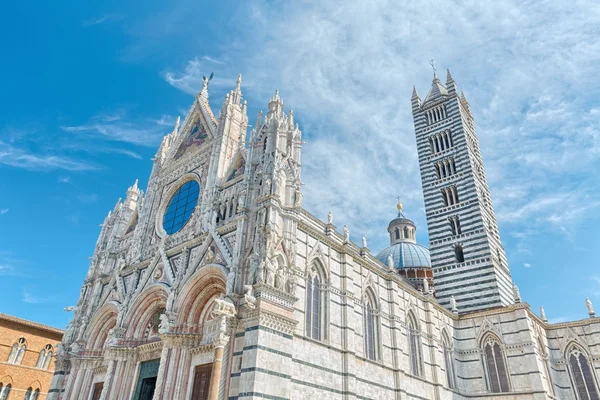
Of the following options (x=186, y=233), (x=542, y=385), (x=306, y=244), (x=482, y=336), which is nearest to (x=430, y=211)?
(x=482, y=336)

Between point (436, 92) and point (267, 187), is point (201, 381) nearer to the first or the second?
point (267, 187)

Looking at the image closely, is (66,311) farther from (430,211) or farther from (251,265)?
(430,211)

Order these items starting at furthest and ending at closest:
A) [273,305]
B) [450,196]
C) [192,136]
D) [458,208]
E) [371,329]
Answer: [450,196], [458,208], [192,136], [371,329], [273,305]

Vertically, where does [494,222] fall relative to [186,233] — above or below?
above

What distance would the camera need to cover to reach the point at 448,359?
79.4 ft

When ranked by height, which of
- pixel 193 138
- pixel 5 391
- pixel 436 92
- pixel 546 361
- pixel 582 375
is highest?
pixel 436 92

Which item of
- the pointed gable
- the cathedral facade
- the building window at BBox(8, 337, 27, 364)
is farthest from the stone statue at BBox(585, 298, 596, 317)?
the building window at BBox(8, 337, 27, 364)

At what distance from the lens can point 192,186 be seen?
22.3 metres

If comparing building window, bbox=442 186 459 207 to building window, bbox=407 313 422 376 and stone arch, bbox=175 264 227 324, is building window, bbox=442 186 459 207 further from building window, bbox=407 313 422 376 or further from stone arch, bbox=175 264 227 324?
stone arch, bbox=175 264 227 324

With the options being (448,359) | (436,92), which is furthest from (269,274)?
(436,92)

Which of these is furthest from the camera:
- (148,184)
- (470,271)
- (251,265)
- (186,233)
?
(470,271)

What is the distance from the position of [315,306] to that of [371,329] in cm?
402

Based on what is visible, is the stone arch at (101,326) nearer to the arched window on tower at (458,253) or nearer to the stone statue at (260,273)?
the stone statue at (260,273)

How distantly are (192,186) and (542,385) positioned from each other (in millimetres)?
20307
